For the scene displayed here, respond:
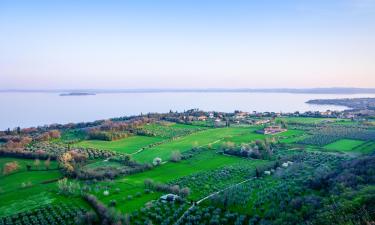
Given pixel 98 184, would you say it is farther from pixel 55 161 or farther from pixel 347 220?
pixel 347 220

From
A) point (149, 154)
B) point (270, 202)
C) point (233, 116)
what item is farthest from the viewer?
point (233, 116)

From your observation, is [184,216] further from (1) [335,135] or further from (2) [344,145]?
(1) [335,135]

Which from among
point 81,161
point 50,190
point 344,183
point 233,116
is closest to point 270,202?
point 344,183

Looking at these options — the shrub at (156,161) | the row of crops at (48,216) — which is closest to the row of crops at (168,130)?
the shrub at (156,161)

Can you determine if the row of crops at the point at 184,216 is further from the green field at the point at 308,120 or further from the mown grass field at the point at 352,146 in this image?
the green field at the point at 308,120

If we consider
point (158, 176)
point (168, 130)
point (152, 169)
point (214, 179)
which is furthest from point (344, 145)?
point (168, 130)
